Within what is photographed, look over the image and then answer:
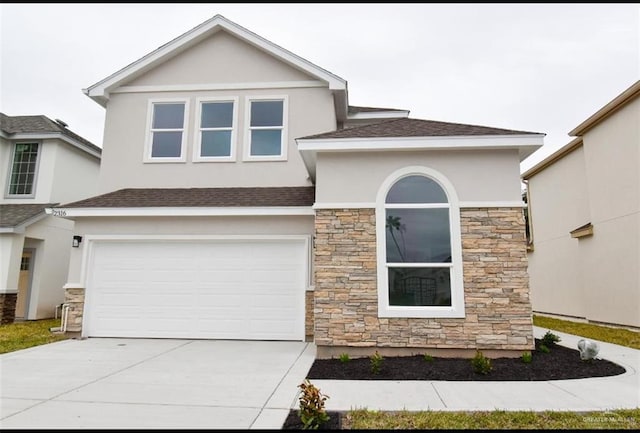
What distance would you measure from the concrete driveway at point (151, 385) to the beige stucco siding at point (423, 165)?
3.30 metres

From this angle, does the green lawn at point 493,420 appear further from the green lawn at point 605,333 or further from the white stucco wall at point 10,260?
the white stucco wall at point 10,260

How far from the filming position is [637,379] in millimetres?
5777

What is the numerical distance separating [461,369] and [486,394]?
46.1 inches

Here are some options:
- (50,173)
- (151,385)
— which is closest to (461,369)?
(151,385)

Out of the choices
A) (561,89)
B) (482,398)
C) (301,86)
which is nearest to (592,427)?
(482,398)

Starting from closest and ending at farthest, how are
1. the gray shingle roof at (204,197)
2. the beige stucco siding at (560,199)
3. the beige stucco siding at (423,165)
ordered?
the beige stucco siding at (423,165), the gray shingle roof at (204,197), the beige stucco siding at (560,199)

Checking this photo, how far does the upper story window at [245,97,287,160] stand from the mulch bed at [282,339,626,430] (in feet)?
20.6

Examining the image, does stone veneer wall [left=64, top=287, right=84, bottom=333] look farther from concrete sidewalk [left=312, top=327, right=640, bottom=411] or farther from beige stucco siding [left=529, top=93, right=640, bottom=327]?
beige stucco siding [left=529, top=93, right=640, bottom=327]

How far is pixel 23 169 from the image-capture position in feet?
46.1

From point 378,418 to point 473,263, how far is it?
12.4ft

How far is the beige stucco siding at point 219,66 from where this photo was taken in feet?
38.2

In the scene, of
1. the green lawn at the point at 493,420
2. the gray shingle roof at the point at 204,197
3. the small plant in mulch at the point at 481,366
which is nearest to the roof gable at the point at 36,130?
the gray shingle roof at the point at 204,197

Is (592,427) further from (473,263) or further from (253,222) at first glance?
Answer: (253,222)

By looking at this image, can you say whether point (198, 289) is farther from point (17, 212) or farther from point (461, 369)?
point (17, 212)
